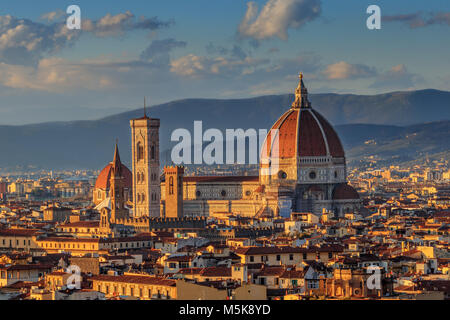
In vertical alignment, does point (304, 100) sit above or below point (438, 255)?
above

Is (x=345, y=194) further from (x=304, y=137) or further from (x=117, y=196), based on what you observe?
(x=117, y=196)

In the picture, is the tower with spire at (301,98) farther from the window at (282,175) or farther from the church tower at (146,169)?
the church tower at (146,169)

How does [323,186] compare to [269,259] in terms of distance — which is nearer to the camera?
[269,259]

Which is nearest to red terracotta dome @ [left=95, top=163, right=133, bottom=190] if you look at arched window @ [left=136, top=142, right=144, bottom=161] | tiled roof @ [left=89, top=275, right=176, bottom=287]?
arched window @ [left=136, top=142, right=144, bottom=161]

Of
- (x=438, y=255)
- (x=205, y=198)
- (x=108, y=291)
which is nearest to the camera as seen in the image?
(x=108, y=291)

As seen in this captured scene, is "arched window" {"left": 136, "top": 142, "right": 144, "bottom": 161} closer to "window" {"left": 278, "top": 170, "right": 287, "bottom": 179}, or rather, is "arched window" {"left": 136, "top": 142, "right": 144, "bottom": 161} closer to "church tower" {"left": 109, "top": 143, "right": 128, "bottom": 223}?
"church tower" {"left": 109, "top": 143, "right": 128, "bottom": 223}
